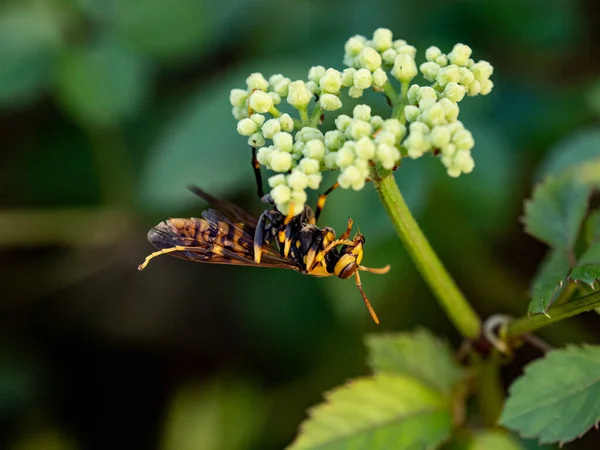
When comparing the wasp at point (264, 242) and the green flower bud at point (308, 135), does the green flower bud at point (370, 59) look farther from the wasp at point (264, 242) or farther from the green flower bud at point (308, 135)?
the wasp at point (264, 242)

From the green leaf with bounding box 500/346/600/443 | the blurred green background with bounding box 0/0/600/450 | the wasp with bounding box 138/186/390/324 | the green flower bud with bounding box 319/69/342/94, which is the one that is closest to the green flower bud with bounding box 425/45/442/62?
the green flower bud with bounding box 319/69/342/94

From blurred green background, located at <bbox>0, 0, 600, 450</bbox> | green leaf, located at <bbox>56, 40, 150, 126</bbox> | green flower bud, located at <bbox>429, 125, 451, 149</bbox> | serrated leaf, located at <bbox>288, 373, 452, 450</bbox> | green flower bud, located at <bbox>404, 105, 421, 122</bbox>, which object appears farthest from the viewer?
green leaf, located at <bbox>56, 40, 150, 126</bbox>

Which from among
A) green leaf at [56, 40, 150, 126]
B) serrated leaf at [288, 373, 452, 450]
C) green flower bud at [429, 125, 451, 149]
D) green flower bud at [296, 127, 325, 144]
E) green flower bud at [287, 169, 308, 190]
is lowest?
serrated leaf at [288, 373, 452, 450]

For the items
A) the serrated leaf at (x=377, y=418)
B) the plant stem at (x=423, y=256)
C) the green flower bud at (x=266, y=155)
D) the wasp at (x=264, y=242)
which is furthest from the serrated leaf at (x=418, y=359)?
the green flower bud at (x=266, y=155)

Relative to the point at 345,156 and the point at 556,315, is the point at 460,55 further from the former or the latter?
the point at 556,315

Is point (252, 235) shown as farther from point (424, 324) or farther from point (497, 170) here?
point (424, 324)

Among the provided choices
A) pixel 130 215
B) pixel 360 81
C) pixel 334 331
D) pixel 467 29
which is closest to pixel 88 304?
pixel 130 215

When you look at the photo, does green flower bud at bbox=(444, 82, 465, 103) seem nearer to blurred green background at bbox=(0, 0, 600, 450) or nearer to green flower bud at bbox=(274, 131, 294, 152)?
green flower bud at bbox=(274, 131, 294, 152)
